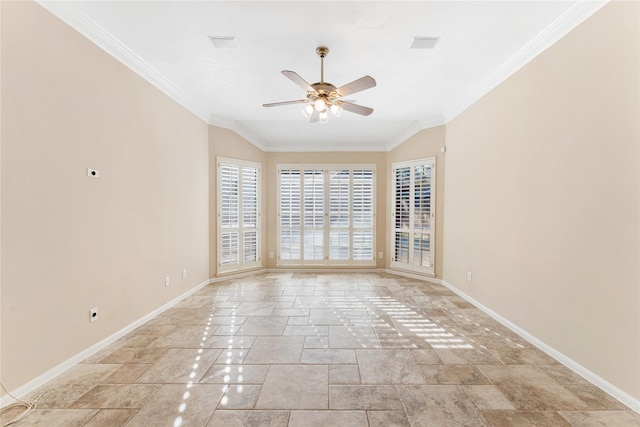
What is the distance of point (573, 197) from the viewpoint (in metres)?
2.20

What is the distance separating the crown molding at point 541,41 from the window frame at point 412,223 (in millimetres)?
1521

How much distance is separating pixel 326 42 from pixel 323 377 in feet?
9.67

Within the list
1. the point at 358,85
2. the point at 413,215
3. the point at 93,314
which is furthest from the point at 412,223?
the point at 93,314

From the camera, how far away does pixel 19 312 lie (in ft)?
6.14

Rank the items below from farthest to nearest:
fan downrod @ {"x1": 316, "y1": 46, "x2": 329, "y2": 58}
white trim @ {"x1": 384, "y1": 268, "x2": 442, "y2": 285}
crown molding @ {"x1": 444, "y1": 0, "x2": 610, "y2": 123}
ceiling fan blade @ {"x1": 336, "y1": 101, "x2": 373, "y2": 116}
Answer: white trim @ {"x1": 384, "y1": 268, "x2": 442, "y2": 285} → ceiling fan blade @ {"x1": 336, "y1": 101, "x2": 373, "y2": 116} → fan downrod @ {"x1": 316, "y1": 46, "x2": 329, "y2": 58} → crown molding @ {"x1": 444, "y1": 0, "x2": 610, "y2": 123}

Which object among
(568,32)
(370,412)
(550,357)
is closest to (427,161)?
(568,32)

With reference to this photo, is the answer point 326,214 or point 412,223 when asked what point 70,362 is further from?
point 412,223

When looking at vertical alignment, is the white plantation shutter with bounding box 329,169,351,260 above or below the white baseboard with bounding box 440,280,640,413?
above

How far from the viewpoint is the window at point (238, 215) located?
4.92 metres

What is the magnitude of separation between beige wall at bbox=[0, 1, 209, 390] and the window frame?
4083 millimetres

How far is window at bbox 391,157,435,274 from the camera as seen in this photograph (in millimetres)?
4879

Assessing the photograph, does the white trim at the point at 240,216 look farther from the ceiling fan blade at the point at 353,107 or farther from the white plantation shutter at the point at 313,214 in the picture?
the ceiling fan blade at the point at 353,107

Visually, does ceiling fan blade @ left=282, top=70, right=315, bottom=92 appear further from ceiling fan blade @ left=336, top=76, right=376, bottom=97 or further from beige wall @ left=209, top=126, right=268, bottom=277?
beige wall @ left=209, top=126, right=268, bottom=277

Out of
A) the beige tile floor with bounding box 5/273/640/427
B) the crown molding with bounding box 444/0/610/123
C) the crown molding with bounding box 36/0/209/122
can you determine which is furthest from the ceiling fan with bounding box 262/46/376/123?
the beige tile floor with bounding box 5/273/640/427
